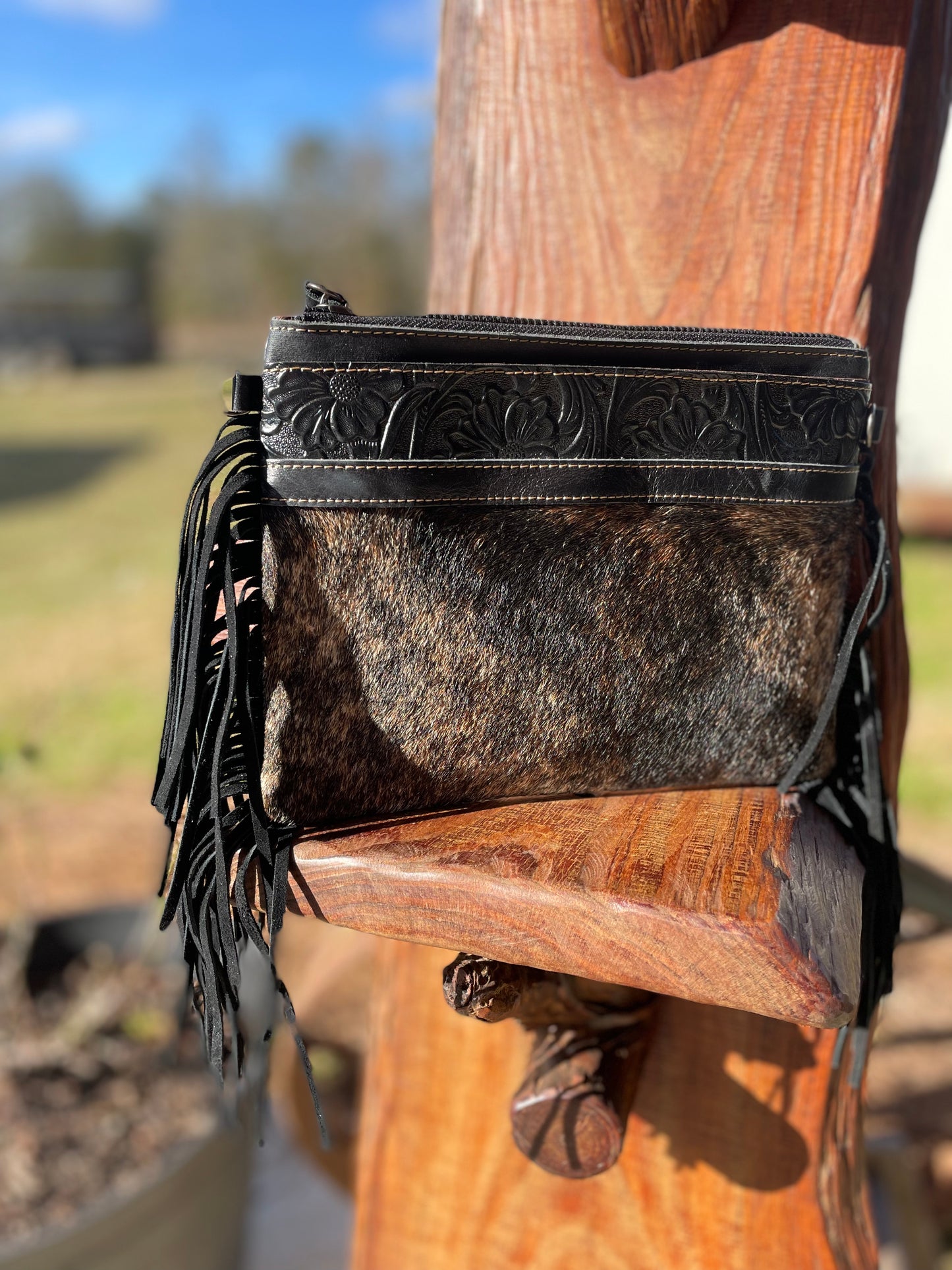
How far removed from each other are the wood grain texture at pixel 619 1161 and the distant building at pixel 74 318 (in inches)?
656

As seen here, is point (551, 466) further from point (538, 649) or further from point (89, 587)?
point (89, 587)

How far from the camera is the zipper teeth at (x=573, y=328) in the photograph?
1.98ft

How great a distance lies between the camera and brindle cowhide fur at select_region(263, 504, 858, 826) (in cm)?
64

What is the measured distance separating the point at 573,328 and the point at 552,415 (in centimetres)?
6

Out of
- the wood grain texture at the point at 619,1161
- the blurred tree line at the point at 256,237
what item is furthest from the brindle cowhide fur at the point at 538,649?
the blurred tree line at the point at 256,237

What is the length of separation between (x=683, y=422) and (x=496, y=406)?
13 cm

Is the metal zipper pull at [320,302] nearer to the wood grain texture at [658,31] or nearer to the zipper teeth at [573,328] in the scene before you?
the zipper teeth at [573,328]

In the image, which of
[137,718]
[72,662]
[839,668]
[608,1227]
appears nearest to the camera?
[839,668]

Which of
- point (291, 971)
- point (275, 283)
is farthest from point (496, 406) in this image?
point (275, 283)

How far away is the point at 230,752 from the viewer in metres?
0.64

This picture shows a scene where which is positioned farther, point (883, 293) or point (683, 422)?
point (883, 293)

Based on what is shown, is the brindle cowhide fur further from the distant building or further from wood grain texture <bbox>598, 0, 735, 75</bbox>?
the distant building

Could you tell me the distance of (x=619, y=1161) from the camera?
0.93 meters

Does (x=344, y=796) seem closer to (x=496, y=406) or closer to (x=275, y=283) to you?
(x=496, y=406)
